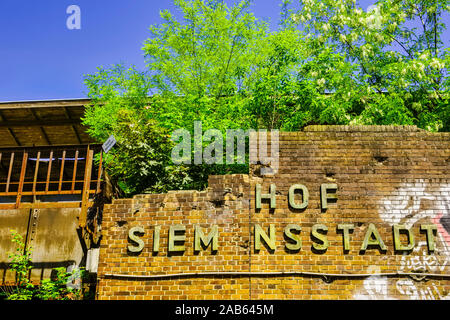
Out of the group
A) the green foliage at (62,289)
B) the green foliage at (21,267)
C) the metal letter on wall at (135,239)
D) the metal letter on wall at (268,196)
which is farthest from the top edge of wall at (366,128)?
the green foliage at (21,267)

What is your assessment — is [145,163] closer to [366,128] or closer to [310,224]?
[310,224]

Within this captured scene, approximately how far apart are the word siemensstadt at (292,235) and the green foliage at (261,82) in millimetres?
2302

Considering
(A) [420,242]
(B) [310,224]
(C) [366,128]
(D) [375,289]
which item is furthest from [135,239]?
(A) [420,242]

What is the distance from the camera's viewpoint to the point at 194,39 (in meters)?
15.9

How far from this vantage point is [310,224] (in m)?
8.34

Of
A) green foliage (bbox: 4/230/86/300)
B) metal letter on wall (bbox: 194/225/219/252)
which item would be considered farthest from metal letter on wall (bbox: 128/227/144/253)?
green foliage (bbox: 4/230/86/300)

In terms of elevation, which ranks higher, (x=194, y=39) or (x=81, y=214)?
(x=194, y=39)

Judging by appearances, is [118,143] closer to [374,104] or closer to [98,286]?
[98,286]

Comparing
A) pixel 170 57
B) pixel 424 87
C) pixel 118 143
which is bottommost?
Answer: pixel 118 143

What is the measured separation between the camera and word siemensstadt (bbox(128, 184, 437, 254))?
26.8 feet

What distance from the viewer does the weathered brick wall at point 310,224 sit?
316 inches

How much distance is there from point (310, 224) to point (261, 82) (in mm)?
5225

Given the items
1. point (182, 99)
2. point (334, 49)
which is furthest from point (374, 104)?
point (182, 99)
